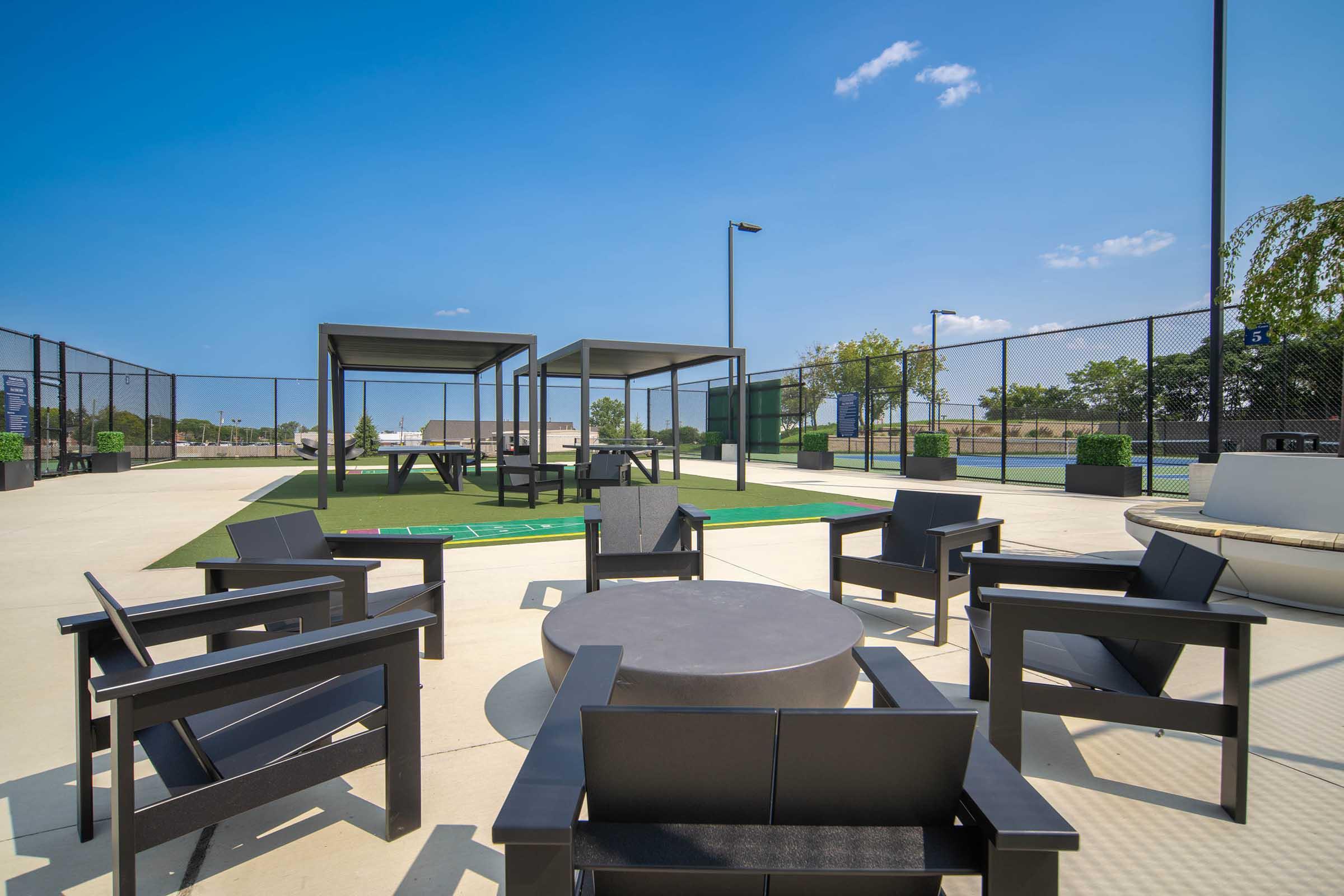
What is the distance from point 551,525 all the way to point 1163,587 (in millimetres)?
6055

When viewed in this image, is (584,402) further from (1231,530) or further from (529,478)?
(1231,530)

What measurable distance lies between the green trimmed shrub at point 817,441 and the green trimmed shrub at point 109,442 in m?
17.9

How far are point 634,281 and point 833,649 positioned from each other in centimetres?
2871

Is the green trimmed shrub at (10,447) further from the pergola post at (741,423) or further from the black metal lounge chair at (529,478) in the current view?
the pergola post at (741,423)

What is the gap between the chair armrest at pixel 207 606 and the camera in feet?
5.86

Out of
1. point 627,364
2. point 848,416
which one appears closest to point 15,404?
point 627,364

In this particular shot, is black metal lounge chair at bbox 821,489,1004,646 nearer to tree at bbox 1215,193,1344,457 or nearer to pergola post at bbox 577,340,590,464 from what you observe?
tree at bbox 1215,193,1344,457

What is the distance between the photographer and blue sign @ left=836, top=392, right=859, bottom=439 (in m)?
16.6

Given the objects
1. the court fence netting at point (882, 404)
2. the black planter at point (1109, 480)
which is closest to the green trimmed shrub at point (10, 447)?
the court fence netting at point (882, 404)

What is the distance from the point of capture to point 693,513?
161 inches

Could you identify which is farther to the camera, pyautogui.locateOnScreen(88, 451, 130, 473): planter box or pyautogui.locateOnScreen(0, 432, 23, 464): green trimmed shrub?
pyautogui.locateOnScreen(88, 451, 130, 473): planter box

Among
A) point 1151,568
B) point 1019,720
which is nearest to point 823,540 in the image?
point 1151,568

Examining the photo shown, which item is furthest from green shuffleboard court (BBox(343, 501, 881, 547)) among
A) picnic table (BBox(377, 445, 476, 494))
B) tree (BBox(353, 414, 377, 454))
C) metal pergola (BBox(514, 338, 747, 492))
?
tree (BBox(353, 414, 377, 454))

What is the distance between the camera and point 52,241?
2986cm
